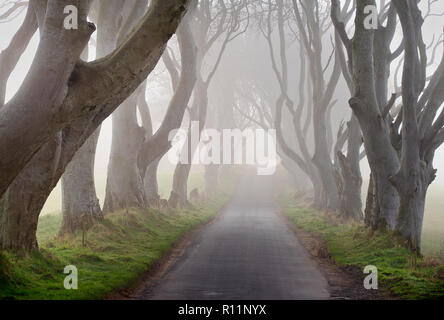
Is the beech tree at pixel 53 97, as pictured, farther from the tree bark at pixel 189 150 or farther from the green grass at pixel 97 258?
the tree bark at pixel 189 150

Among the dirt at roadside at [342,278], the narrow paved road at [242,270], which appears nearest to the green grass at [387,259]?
the dirt at roadside at [342,278]

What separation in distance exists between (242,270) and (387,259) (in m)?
3.31

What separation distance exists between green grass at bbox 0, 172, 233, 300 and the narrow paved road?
696 millimetres

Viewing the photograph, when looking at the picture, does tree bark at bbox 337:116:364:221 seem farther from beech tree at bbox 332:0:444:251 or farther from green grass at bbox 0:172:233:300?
green grass at bbox 0:172:233:300

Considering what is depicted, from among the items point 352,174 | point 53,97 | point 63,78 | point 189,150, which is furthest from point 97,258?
point 189,150

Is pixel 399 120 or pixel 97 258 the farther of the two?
pixel 399 120

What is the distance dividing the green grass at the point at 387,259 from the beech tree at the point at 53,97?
229 inches

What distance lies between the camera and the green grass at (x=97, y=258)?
8.33 metres

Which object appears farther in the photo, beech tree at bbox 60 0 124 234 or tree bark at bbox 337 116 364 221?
tree bark at bbox 337 116 364 221

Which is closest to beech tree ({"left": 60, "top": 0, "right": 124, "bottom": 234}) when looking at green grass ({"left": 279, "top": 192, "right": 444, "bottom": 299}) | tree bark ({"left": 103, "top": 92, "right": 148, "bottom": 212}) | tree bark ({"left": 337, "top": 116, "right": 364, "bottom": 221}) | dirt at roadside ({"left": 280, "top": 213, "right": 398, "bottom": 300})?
tree bark ({"left": 103, "top": 92, "right": 148, "bottom": 212})

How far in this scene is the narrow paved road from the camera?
9.00 m

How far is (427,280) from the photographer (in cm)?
958

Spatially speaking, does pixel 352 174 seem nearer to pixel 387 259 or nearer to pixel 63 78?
pixel 387 259

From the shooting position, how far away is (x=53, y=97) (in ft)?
27.3
